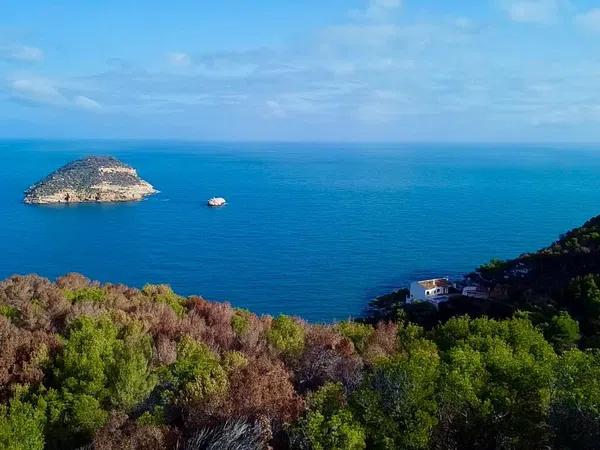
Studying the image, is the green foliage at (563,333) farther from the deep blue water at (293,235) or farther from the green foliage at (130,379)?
the deep blue water at (293,235)

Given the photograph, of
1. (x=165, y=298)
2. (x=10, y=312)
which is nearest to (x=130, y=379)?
(x=10, y=312)

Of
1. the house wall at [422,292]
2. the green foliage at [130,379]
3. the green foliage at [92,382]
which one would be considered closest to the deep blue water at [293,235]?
the house wall at [422,292]

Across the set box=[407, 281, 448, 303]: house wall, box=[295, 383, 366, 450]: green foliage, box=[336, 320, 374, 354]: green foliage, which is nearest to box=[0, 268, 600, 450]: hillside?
box=[295, 383, 366, 450]: green foliage

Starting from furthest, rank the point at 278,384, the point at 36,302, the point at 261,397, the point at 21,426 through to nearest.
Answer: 1. the point at 36,302
2. the point at 278,384
3. the point at 261,397
4. the point at 21,426

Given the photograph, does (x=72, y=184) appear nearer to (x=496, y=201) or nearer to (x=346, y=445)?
(x=496, y=201)

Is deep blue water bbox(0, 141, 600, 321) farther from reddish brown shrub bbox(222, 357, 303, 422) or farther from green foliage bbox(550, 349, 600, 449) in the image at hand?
green foliage bbox(550, 349, 600, 449)

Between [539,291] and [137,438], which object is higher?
[137,438]

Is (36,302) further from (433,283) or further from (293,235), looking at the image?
(293,235)
